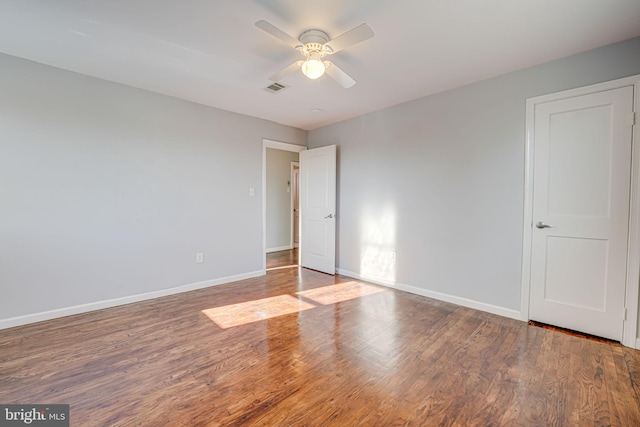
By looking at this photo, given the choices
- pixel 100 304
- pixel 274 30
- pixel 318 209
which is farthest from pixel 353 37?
pixel 100 304

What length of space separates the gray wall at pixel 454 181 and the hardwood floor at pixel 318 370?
2.08 ft

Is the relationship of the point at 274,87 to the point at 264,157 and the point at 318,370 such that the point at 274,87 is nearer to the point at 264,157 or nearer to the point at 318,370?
the point at 264,157

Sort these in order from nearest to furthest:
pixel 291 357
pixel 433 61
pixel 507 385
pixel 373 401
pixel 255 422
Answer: pixel 255 422
pixel 373 401
pixel 507 385
pixel 291 357
pixel 433 61

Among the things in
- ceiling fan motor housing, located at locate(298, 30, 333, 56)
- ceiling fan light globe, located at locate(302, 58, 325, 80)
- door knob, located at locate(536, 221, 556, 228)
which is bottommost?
door knob, located at locate(536, 221, 556, 228)

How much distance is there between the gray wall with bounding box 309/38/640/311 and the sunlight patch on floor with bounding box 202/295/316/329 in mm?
1405

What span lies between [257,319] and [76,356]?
1396mm

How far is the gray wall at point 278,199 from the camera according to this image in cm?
643

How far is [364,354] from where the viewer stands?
7.02ft

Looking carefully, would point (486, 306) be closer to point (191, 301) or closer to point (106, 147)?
point (191, 301)

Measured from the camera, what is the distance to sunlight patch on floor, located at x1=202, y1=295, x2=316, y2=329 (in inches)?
108

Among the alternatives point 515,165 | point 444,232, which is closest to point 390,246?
point 444,232

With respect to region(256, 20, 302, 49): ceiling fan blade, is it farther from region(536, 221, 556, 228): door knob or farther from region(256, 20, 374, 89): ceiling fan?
region(536, 221, 556, 228): door knob

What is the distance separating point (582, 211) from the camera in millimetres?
2434

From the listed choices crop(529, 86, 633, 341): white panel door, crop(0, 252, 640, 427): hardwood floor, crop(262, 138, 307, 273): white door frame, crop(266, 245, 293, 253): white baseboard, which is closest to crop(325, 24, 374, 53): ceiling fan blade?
crop(529, 86, 633, 341): white panel door
